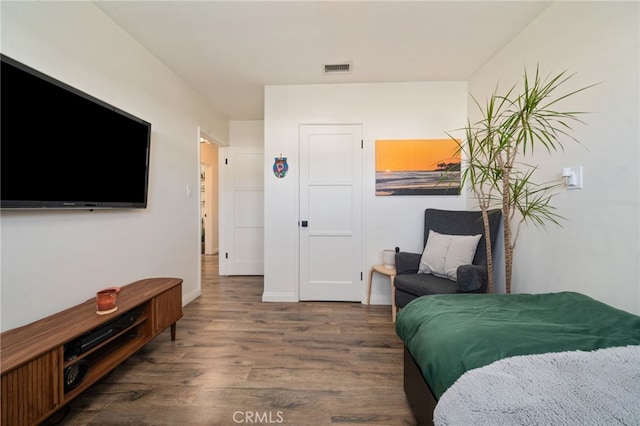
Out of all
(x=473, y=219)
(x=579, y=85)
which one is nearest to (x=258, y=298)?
(x=473, y=219)

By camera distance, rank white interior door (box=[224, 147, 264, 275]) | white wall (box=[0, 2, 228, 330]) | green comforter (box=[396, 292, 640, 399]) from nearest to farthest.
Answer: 1. green comforter (box=[396, 292, 640, 399])
2. white wall (box=[0, 2, 228, 330])
3. white interior door (box=[224, 147, 264, 275])

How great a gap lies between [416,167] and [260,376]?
2.48 metres

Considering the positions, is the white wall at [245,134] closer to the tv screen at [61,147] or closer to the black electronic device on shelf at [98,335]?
the tv screen at [61,147]

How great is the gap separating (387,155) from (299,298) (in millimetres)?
1960

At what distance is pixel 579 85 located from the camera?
59.6 inches

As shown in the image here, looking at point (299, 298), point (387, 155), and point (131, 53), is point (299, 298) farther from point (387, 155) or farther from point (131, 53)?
point (131, 53)

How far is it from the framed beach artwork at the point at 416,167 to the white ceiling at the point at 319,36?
2.36ft

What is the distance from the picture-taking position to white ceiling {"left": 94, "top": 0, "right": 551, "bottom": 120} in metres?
1.73

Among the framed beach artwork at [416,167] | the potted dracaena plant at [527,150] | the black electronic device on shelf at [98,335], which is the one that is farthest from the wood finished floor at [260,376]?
the framed beach artwork at [416,167]

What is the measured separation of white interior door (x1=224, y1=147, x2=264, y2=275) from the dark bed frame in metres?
3.05

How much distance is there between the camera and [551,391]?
2.16 feet

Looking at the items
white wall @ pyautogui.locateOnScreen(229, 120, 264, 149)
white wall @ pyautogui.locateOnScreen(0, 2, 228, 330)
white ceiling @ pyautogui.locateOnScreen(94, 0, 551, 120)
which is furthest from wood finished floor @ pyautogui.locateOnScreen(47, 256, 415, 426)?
white wall @ pyautogui.locateOnScreen(229, 120, 264, 149)

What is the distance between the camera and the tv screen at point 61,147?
46.2 inches

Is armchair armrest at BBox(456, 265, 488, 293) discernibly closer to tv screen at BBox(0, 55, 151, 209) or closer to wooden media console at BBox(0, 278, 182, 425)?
wooden media console at BBox(0, 278, 182, 425)
